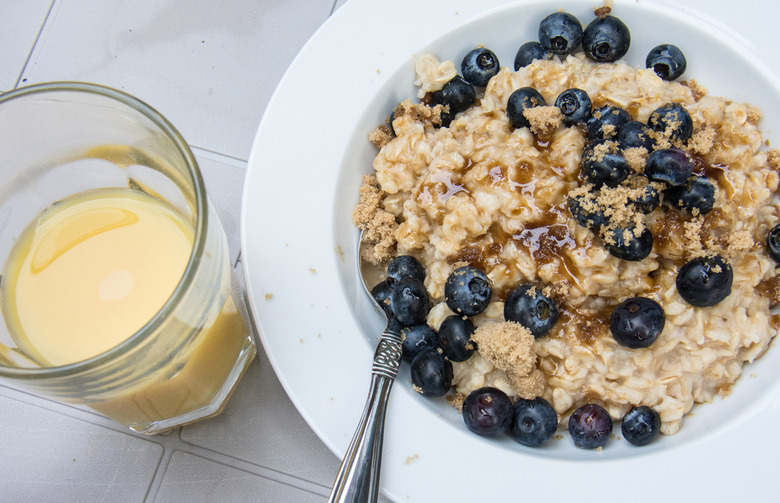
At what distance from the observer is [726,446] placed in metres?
1.13

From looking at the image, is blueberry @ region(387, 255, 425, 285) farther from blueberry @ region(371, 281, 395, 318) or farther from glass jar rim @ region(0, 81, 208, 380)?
glass jar rim @ region(0, 81, 208, 380)

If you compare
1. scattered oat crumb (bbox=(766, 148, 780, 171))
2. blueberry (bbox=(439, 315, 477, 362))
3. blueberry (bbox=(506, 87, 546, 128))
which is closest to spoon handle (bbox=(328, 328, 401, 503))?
blueberry (bbox=(439, 315, 477, 362))

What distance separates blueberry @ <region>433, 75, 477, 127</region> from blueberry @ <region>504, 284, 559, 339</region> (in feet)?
1.49

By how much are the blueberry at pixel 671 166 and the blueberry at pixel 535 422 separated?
0.48m

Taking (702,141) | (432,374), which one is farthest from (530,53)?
(432,374)

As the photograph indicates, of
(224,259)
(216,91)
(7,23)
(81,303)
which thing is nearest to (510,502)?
(224,259)

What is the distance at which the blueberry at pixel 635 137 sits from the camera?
1.15 m

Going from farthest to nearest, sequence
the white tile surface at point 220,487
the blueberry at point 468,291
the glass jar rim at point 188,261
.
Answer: the white tile surface at point 220,487
the blueberry at point 468,291
the glass jar rim at point 188,261

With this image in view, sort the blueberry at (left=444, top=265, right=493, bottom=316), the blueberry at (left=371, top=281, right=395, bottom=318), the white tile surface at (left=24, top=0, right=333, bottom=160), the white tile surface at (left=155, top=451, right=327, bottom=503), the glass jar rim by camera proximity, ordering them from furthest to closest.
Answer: the white tile surface at (left=24, top=0, right=333, bottom=160) < the white tile surface at (left=155, top=451, right=327, bottom=503) < the blueberry at (left=371, top=281, right=395, bottom=318) < the blueberry at (left=444, top=265, right=493, bottom=316) < the glass jar rim

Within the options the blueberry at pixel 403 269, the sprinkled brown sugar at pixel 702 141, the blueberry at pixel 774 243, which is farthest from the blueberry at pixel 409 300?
the blueberry at pixel 774 243

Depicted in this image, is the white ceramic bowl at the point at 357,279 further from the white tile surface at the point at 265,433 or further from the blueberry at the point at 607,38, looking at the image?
the white tile surface at the point at 265,433

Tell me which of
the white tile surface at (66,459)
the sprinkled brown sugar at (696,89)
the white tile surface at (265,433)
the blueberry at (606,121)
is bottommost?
the white tile surface at (66,459)

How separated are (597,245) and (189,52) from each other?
1204 millimetres

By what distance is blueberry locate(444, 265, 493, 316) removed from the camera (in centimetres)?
115
